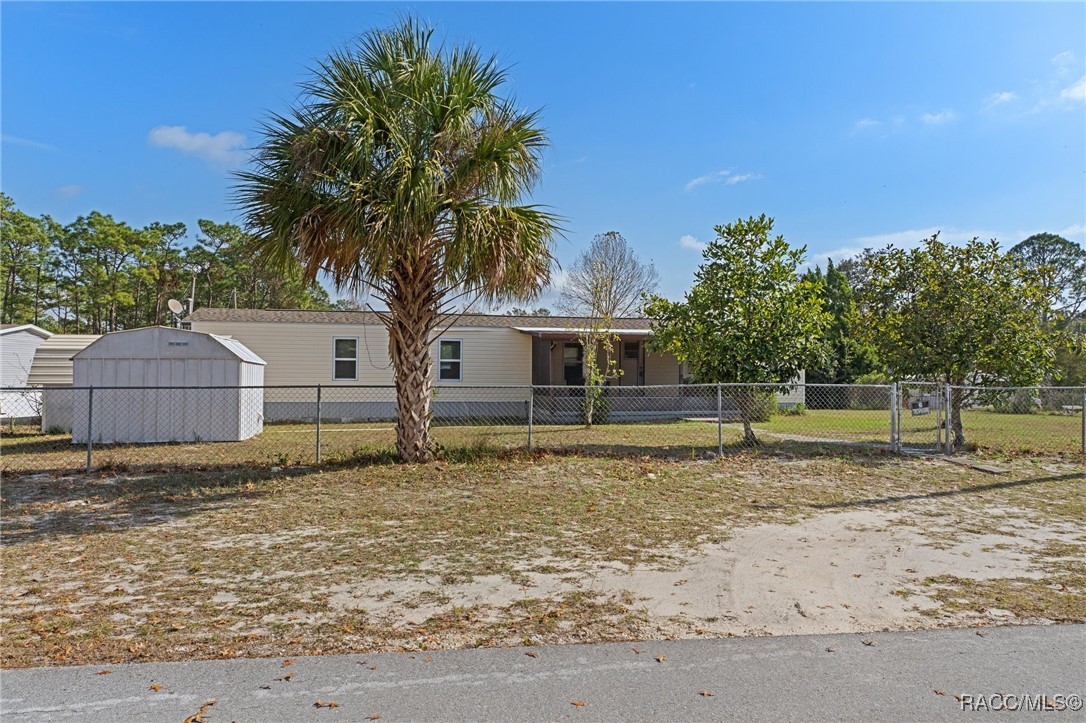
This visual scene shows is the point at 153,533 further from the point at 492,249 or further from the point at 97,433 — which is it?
the point at 97,433

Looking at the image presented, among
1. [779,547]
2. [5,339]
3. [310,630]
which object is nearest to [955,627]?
[779,547]

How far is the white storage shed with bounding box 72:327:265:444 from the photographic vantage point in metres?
13.2

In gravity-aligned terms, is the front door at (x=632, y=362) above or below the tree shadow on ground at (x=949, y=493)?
above

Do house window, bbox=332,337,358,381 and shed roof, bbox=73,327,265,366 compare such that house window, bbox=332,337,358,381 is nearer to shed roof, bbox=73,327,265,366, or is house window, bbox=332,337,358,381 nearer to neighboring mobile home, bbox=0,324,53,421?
shed roof, bbox=73,327,265,366

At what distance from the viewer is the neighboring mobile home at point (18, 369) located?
17.4 metres

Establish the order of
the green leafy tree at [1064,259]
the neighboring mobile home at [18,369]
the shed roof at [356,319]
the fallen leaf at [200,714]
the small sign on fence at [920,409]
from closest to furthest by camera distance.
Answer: the fallen leaf at [200,714]
the small sign on fence at [920,409]
the neighboring mobile home at [18,369]
the shed roof at [356,319]
the green leafy tree at [1064,259]

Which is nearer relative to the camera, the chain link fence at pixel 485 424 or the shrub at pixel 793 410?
the chain link fence at pixel 485 424

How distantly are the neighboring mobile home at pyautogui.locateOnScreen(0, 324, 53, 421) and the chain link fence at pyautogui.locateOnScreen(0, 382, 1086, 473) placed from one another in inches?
3.3

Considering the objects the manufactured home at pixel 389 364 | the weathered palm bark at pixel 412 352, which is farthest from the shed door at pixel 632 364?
the weathered palm bark at pixel 412 352

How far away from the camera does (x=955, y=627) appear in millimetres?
4039

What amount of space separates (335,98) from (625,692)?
27.3ft

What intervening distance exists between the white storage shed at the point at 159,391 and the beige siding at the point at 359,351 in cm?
520

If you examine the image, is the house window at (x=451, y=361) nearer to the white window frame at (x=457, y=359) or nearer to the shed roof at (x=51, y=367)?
the white window frame at (x=457, y=359)

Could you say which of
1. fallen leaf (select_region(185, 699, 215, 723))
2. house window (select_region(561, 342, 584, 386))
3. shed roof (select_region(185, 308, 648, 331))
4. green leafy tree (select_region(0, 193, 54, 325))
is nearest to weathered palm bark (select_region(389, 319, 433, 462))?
fallen leaf (select_region(185, 699, 215, 723))
